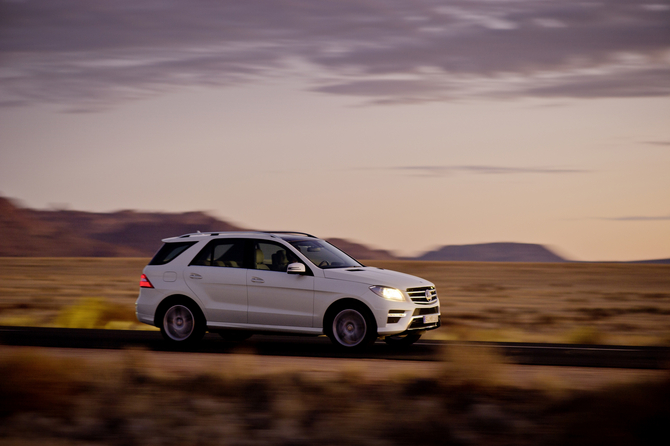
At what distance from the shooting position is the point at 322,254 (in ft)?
41.6

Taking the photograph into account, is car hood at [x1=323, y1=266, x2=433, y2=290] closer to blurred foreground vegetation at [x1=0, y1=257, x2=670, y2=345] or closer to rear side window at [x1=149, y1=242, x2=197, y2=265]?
rear side window at [x1=149, y1=242, x2=197, y2=265]

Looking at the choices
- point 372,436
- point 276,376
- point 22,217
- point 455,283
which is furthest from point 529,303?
point 22,217

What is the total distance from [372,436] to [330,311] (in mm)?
5489

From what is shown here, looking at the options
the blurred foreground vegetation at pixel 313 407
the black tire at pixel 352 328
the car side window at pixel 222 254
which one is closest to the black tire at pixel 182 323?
the car side window at pixel 222 254

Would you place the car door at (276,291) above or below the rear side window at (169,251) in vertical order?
below

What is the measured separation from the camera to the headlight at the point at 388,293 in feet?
37.9

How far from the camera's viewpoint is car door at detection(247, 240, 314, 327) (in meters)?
11.9

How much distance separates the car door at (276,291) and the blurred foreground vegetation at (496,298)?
196 inches

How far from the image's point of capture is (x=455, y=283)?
41.6m

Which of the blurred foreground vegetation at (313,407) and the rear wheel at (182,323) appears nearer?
the blurred foreground vegetation at (313,407)

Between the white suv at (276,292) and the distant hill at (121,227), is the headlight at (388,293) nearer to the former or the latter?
the white suv at (276,292)

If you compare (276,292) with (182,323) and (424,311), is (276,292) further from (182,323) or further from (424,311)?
(424,311)

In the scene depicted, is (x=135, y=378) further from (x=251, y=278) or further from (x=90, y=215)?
(x=90, y=215)

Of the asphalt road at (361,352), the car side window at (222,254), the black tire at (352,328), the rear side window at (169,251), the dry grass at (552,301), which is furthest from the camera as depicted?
the dry grass at (552,301)
